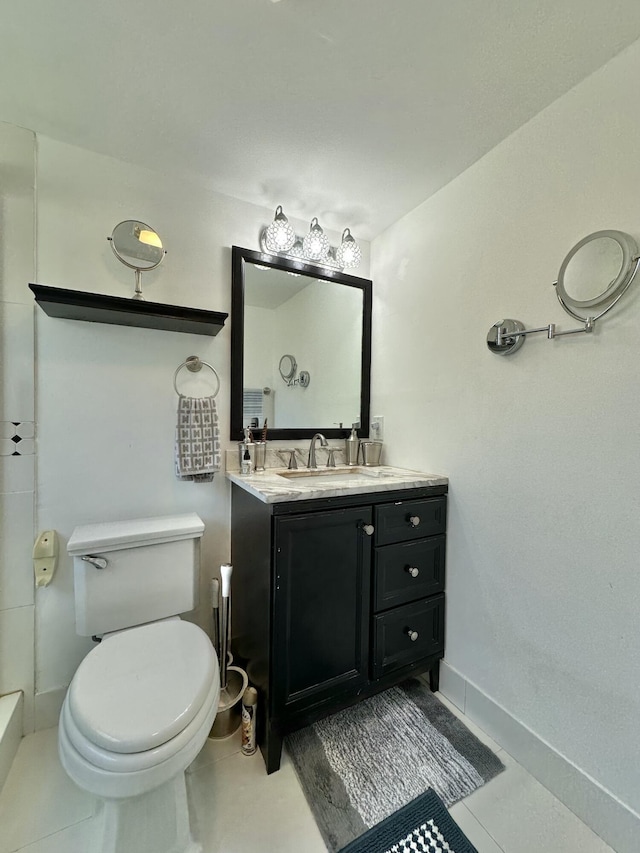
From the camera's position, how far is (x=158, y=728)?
827 millimetres

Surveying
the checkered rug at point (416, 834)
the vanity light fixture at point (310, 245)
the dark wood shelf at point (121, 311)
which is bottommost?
the checkered rug at point (416, 834)

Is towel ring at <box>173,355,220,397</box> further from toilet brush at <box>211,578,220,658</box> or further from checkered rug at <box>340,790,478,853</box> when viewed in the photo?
checkered rug at <box>340,790,478,853</box>

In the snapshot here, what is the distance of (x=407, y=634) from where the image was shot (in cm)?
145

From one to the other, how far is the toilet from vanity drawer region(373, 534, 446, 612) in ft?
2.18

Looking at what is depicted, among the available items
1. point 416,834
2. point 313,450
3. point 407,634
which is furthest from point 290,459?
point 416,834

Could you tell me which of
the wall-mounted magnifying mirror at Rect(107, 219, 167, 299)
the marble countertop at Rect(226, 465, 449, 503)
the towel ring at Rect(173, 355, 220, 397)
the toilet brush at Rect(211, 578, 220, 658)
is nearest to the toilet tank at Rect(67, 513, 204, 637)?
the toilet brush at Rect(211, 578, 220, 658)

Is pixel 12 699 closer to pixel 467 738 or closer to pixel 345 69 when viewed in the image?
pixel 467 738

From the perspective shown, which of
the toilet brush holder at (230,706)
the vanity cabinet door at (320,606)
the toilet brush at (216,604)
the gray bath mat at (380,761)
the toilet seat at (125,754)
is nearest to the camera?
the toilet seat at (125,754)

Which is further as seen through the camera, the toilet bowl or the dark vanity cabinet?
the dark vanity cabinet

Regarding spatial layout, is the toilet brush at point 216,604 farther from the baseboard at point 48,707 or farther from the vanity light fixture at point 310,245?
the vanity light fixture at point 310,245

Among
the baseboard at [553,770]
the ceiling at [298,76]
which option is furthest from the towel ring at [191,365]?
the baseboard at [553,770]

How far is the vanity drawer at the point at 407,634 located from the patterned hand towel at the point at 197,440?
0.96 metres

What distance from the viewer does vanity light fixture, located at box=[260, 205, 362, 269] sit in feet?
5.39

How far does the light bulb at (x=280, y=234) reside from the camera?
1.63 m
